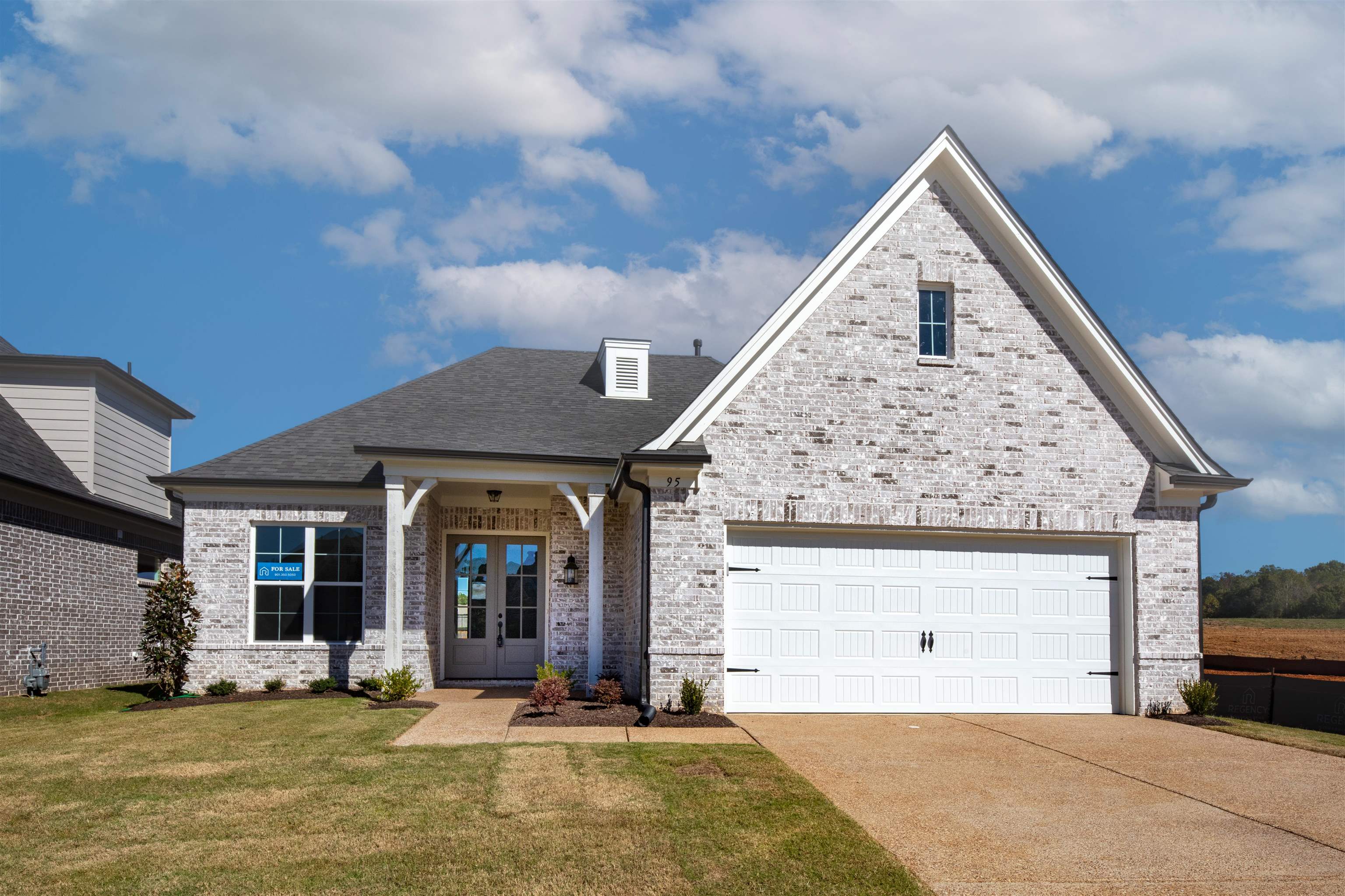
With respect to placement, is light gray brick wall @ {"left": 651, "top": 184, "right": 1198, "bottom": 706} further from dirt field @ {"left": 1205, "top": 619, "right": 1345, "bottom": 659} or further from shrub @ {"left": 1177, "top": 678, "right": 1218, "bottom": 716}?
dirt field @ {"left": 1205, "top": 619, "right": 1345, "bottom": 659}

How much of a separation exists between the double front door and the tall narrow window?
7491mm

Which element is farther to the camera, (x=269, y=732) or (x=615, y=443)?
(x=615, y=443)

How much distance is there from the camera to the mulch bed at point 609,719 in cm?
1155

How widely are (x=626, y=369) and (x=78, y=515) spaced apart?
9.75m

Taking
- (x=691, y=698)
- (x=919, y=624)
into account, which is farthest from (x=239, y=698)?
(x=919, y=624)

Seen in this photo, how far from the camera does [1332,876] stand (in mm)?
6105

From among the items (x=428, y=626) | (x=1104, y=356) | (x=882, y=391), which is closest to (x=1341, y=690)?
(x=1104, y=356)

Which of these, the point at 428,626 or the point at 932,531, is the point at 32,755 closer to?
the point at 428,626

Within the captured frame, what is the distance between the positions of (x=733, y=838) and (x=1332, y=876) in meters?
3.53

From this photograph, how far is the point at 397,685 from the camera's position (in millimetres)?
13977

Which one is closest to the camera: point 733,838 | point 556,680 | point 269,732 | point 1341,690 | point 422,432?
point 733,838

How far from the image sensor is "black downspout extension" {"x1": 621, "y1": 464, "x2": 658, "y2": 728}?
41.0ft

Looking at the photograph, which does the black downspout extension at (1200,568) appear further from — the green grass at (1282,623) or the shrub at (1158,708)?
the green grass at (1282,623)

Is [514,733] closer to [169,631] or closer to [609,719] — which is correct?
[609,719]
